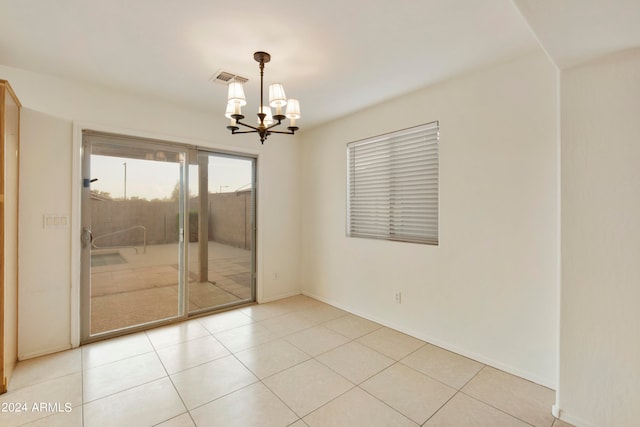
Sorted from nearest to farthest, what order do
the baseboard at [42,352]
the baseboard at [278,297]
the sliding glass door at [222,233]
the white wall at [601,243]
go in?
the white wall at [601,243], the baseboard at [42,352], the sliding glass door at [222,233], the baseboard at [278,297]

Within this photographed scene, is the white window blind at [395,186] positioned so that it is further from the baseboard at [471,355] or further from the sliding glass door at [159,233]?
the sliding glass door at [159,233]

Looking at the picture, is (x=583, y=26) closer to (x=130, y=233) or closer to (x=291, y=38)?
(x=291, y=38)

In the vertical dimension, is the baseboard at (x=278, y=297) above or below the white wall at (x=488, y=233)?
below

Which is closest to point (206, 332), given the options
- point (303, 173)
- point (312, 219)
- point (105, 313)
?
point (105, 313)

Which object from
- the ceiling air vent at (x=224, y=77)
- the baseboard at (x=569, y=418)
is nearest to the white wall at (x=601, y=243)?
the baseboard at (x=569, y=418)

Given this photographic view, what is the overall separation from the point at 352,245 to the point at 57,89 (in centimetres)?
348

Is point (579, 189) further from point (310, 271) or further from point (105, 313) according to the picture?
point (105, 313)

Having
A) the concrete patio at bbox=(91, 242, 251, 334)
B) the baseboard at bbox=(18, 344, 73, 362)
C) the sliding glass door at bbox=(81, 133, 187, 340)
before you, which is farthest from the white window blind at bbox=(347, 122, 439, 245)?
the baseboard at bbox=(18, 344, 73, 362)

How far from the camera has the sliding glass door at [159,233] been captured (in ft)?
9.84

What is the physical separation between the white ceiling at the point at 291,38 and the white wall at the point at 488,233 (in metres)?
0.30

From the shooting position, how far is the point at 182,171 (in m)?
3.51

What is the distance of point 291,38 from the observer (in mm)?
2092

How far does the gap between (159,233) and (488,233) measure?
3469 mm

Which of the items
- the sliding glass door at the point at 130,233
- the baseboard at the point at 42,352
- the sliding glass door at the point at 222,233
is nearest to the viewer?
the baseboard at the point at 42,352
